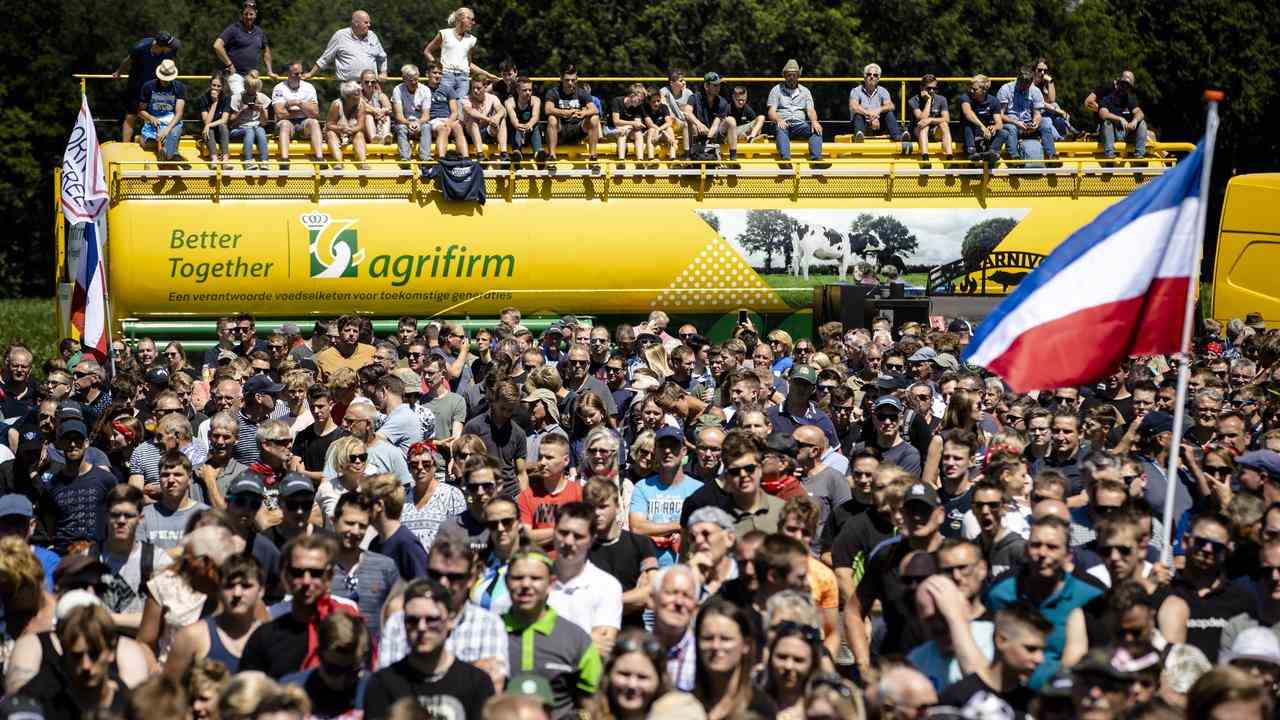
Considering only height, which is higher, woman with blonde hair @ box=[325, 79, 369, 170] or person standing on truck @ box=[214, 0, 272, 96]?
person standing on truck @ box=[214, 0, 272, 96]

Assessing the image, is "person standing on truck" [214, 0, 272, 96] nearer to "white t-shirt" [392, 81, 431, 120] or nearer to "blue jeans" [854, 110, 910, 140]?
"white t-shirt" [392, 81, 431, 120]

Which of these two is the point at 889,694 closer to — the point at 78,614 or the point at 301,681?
the point at 301,681

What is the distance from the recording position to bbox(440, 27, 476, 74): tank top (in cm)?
2075

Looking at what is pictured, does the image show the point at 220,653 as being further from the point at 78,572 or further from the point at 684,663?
the point at 684,663

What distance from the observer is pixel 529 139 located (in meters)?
21.2

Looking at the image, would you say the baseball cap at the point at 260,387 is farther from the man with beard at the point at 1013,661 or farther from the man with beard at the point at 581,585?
the man with beard at the point at 1013,661

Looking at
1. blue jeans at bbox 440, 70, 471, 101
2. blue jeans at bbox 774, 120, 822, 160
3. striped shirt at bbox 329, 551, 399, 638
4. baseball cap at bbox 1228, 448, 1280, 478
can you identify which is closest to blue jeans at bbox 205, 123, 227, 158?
blue jeans at bbox 440, 70, 471, 101

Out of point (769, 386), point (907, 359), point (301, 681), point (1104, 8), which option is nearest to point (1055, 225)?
point (907, 359)

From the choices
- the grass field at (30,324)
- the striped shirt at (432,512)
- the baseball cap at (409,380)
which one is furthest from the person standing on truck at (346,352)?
the grass field at (30,324)

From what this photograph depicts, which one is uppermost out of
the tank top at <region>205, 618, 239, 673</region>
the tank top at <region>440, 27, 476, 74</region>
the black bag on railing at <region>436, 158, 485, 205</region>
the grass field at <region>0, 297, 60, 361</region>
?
Answer: the tank top at <region>440, 27, 476, 74</region>

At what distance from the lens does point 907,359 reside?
1493cm

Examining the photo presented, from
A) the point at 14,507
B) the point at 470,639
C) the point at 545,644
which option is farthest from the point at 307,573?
the point at 14,507

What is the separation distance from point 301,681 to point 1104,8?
48.7 metres

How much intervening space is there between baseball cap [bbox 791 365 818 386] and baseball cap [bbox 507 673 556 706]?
578 cm
